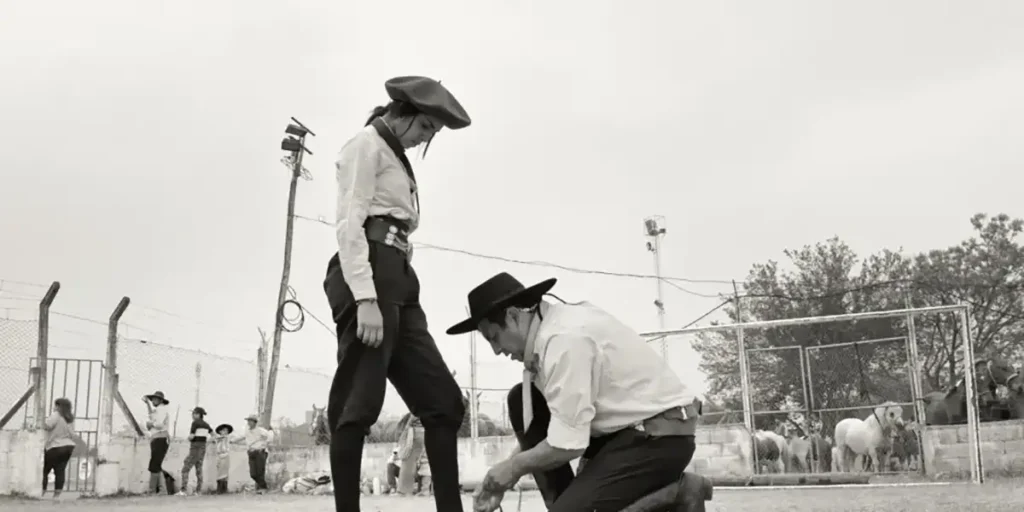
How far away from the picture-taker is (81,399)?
14.5m

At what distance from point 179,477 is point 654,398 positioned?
14.3 metres

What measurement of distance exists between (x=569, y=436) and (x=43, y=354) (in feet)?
40.7

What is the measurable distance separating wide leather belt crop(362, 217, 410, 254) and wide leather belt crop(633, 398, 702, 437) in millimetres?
1199

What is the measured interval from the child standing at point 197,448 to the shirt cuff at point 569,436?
13980 millimetres

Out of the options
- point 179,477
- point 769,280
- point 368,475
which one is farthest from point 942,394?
point 769,280

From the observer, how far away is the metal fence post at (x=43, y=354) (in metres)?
13.5

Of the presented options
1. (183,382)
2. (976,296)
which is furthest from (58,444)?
(976,296)

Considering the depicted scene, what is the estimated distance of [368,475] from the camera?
50.3 feet

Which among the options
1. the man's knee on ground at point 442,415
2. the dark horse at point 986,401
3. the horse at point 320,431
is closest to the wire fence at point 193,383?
the horse at point 320,431

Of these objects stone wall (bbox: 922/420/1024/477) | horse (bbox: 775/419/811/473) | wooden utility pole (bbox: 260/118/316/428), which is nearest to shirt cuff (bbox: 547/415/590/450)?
stone wall (bbox: 922/420/1024/477)

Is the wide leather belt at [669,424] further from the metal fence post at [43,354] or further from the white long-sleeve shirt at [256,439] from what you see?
the white long-sleeve shirt at [256,439]

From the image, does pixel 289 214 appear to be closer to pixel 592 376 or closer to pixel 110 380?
pixel 110 380

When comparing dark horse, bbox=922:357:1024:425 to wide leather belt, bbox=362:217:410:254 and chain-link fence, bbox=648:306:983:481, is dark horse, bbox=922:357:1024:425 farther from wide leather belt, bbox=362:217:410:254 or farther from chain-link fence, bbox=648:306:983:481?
wide leather belt, bbox=362:217:410:254

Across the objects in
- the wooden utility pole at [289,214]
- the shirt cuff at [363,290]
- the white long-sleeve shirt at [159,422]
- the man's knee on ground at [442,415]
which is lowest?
the man's knee on ground at [442,415]
